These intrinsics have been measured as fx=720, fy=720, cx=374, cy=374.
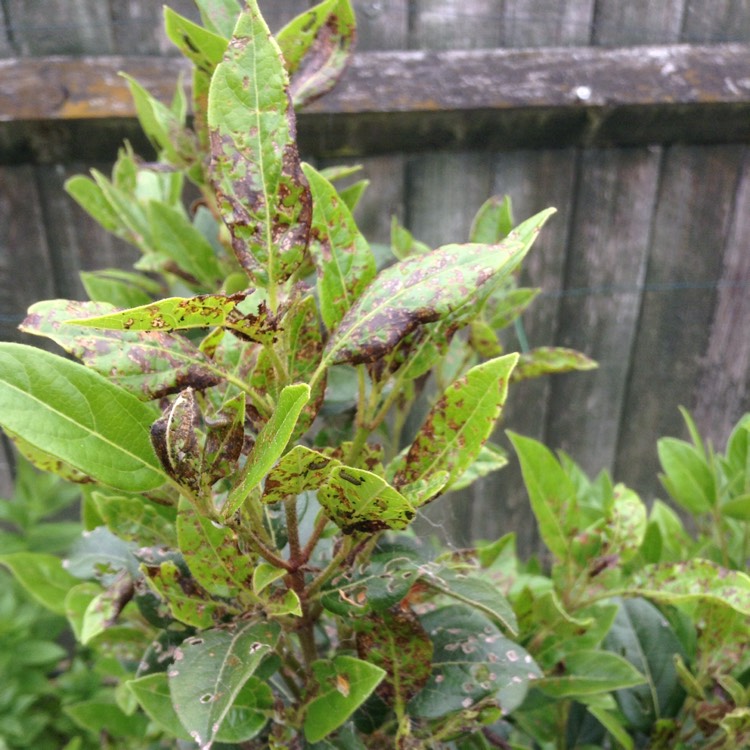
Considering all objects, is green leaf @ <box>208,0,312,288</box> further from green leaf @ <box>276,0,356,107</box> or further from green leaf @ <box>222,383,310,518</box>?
green leaf @ <box>276,0,356,107</box>

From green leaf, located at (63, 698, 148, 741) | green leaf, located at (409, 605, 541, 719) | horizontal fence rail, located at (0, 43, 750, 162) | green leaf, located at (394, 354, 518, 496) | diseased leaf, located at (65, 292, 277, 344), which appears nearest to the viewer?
diseased leaf, located at (65, 292, 277, 344)

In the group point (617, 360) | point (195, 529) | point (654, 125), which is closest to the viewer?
point (195, 529)

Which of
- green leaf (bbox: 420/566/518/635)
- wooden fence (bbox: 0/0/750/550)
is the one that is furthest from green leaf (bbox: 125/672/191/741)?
wooden fence (bbox: 0/0/750/550)

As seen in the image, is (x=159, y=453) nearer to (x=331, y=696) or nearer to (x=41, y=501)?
(x=331, y=696)

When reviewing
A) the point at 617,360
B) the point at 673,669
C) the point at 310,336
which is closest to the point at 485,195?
the point at 617,360

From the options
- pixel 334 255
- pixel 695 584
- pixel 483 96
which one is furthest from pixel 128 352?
pixel 483 96

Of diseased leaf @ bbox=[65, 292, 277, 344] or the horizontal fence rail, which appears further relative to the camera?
the horizontal fence rail
